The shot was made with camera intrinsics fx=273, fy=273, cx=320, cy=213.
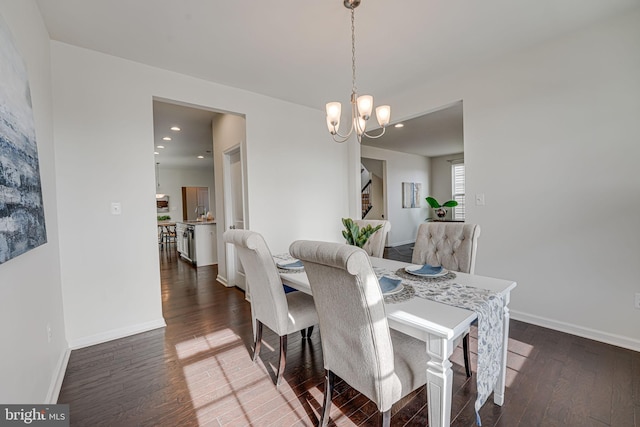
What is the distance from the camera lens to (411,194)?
7602mm

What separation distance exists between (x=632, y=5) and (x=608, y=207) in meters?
1.51

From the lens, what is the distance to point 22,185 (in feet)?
4.21

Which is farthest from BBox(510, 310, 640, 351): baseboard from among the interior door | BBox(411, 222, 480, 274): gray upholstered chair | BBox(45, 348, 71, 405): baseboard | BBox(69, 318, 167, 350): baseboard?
BBox(45, 348, 71, 405): baseboard

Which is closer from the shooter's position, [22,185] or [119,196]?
[22,185]

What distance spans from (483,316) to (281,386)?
1323mm

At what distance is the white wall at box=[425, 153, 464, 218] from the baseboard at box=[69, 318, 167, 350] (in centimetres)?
740

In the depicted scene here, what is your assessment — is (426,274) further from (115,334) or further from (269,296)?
(115,334)

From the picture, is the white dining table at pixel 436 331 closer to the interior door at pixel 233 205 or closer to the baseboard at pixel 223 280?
the interior door at pixel 233 205

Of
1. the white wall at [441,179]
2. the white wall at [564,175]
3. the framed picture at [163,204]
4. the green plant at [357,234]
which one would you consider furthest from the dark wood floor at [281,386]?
the framed picture at [163,204]

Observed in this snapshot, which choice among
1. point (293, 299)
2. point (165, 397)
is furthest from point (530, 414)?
point (165, 397)

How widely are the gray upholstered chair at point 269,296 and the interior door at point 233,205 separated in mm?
2116

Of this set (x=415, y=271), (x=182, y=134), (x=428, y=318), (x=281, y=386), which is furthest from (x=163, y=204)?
(x=428, y=318)

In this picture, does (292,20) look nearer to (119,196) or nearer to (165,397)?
(119,196)

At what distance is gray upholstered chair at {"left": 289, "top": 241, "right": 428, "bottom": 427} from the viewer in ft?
3.37
